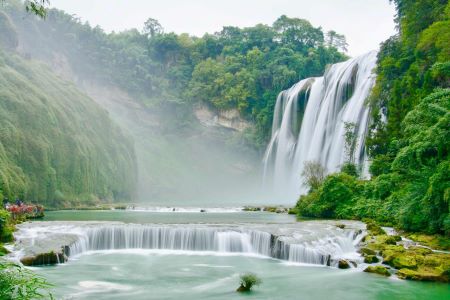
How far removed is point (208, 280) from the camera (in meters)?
15.5

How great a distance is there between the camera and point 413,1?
117 feet

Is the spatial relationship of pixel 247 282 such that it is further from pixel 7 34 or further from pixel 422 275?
pixel 7 34

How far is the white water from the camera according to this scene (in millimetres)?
19625

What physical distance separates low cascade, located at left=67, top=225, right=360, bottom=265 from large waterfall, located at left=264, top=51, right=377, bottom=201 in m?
19.3

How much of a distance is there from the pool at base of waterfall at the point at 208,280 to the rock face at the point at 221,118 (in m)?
55.2

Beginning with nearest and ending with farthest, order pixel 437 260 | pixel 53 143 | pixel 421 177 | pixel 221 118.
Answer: pixel 437 260, pixel 421 177, pixel 53 143, pixel 221 118

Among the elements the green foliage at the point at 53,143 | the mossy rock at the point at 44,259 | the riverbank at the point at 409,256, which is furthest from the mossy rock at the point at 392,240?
the green foliage at the point at 53,143

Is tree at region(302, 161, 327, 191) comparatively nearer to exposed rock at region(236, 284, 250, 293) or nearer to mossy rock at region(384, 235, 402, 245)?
mossy rock at region(384, 235, 402, 245)

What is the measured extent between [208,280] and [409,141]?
10.9 m

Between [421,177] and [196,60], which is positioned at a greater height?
[196,60]

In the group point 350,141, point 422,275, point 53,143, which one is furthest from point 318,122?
point 422,275

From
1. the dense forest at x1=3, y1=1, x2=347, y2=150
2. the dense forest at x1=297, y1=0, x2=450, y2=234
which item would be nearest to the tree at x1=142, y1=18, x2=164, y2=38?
the dense forest at x1=3, y1=1, x2=347, y2=150

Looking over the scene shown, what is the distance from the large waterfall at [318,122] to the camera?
1711 inches

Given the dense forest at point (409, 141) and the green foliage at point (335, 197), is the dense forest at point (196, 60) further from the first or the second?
the green foliage at point (335, 197)
